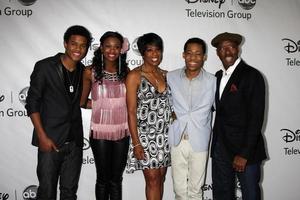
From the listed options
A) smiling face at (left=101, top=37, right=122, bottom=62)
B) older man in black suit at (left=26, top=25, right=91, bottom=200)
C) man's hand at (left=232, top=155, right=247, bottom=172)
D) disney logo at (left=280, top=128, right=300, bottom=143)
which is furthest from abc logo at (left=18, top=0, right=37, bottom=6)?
disney logo at (left=280, top=128, right=300, bottom=143)

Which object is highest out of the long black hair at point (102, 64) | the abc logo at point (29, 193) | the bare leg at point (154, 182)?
the long black hair at point (102, 64)

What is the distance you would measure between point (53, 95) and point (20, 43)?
1.22 metres

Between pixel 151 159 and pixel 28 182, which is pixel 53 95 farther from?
pixel 28 182

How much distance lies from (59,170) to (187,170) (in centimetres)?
110

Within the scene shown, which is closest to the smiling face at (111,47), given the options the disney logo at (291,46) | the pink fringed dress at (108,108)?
the pink fringed dress at (108,108)

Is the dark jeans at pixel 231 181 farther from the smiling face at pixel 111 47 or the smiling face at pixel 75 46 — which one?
the smiling face at pixel 75 46

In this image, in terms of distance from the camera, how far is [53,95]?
2.28m

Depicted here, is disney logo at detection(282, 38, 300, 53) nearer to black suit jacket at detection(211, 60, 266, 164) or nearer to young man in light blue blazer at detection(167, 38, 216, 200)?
→ black suit jacket at detection(211, 60, 266, 164)

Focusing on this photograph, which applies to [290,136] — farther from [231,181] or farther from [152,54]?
[152,54]

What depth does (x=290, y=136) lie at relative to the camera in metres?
3.44

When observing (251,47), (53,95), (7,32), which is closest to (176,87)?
(53,95)

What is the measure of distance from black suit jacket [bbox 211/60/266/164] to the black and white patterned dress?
1.61 feet

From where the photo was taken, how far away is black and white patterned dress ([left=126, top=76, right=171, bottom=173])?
234 centimetres

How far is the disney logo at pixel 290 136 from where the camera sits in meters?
3.43
